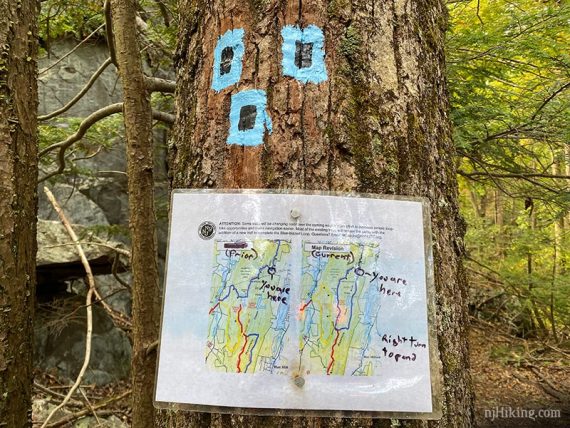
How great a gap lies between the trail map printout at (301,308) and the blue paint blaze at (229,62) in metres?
0.25

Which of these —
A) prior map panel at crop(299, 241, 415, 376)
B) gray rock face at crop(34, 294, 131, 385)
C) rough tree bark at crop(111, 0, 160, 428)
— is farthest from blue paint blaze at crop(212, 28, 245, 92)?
gray rock face at crop(34, 294, 131, 385)

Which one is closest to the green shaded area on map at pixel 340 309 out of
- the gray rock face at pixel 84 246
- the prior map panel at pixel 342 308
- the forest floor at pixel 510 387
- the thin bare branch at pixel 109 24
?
the prior map panel at pixel 342 308

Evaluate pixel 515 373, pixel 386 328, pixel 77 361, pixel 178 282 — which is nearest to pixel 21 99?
pixel 178 282

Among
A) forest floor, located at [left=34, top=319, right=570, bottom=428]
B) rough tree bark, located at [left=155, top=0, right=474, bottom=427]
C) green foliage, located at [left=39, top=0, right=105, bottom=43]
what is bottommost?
forest floor, located at [left=34, top=319, right=570, bottom=428]

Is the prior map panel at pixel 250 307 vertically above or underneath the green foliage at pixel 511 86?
underneath

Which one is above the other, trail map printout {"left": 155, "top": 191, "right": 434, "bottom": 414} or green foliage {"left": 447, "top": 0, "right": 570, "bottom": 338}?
green foliage {"left": 447, "top": 0, "right": 570, "bottom": 338}

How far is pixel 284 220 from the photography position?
3.03 ft

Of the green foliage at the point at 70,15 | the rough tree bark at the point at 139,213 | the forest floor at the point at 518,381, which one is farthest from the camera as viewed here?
the forest floor at the point at 518,381

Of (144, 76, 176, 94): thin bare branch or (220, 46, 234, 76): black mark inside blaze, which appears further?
(144, 76, 176, 94): thin bare branch

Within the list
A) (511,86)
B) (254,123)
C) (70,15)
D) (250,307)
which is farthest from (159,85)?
(511,86)

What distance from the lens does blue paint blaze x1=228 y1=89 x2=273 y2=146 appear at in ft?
3.08

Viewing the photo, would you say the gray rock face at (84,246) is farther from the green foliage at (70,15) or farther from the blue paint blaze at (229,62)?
the blue paint blaze at (229,62)

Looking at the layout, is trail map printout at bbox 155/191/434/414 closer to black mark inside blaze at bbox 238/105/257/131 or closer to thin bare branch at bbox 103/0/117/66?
black mark inside blaze at bbox 238/105/257/131

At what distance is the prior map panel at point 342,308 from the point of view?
886 millimetres
